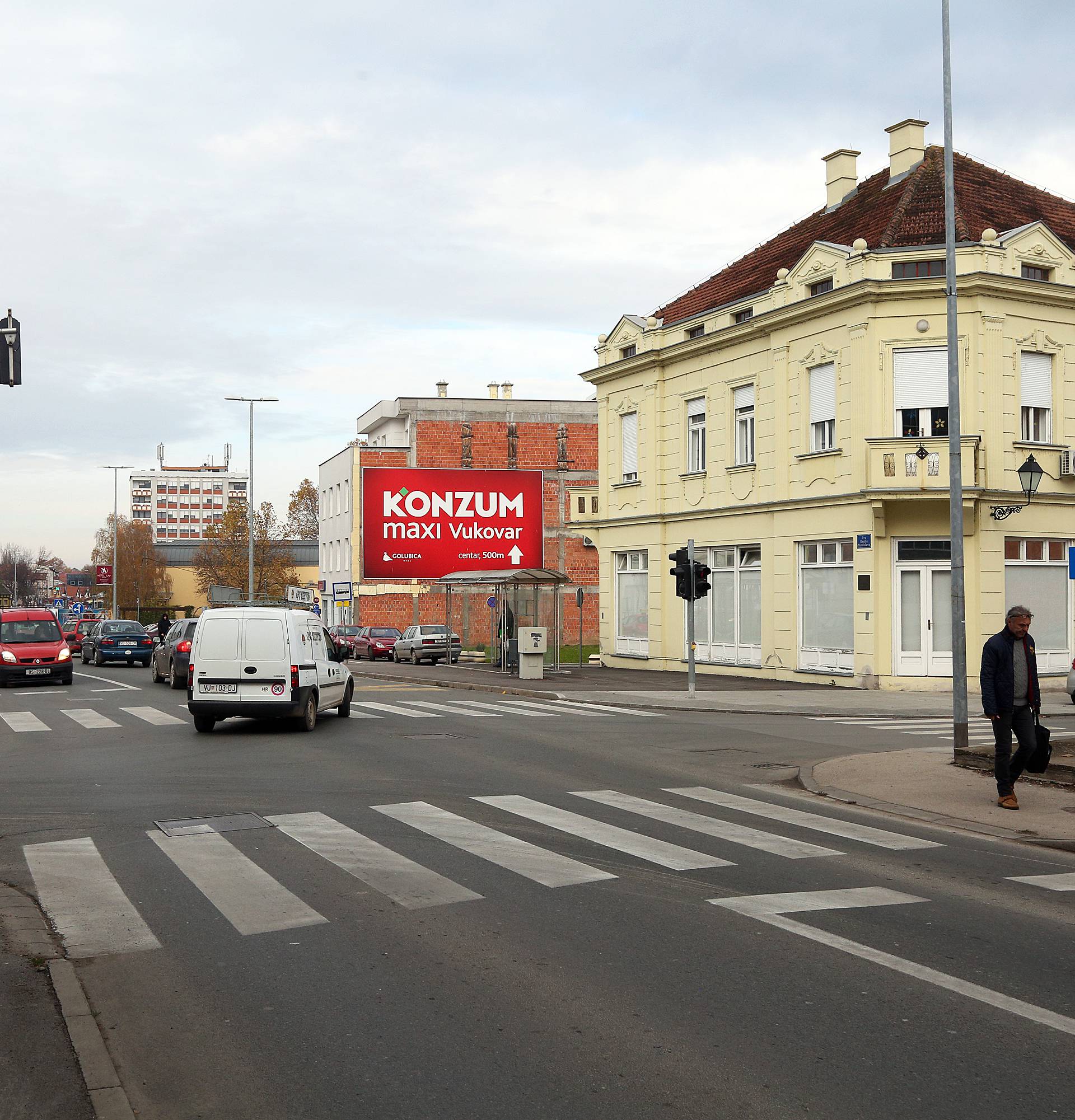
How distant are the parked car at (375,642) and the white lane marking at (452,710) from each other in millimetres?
26115

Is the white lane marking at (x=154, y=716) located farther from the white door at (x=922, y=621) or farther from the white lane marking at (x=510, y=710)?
the white door at (x=922, y=621)

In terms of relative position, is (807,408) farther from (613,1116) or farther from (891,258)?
(613,1116)

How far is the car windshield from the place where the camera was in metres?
31.3

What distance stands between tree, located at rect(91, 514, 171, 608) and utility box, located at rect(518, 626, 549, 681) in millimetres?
76832

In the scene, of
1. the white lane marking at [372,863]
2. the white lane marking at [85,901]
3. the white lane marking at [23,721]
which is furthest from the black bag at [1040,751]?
the white lane marking at [23,721]

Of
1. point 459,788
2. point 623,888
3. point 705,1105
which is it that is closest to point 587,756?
point 459,788

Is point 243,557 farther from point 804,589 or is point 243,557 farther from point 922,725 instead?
point 922,725

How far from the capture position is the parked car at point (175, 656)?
29469 mm

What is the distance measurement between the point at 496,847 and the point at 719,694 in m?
17.8

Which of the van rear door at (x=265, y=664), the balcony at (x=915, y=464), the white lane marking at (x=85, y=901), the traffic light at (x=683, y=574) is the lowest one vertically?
the white lane marking at (x=85, y=901)

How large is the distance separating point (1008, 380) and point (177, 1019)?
83.0ft

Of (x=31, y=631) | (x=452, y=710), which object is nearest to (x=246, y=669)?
(x=452, y=710)

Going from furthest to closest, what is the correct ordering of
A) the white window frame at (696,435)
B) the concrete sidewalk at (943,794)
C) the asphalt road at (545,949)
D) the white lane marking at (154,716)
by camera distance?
the white window frame at (696,435), the white lane marking at (154,716), the concrete sidewalk at (943,794), the asphalt road at (545,949)

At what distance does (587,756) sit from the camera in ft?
52.2
